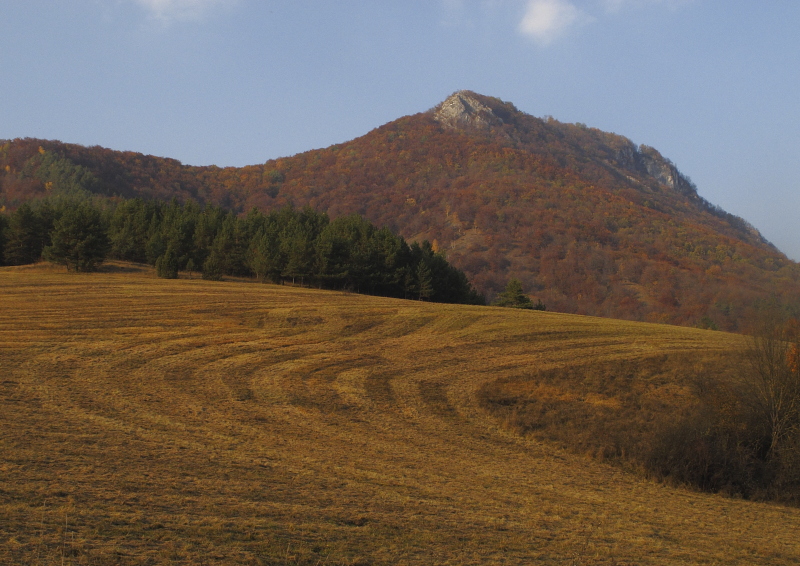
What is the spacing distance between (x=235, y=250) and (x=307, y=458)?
57.4m

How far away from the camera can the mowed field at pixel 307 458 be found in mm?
9438

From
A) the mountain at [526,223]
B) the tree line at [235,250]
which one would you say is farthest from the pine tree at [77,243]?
the mountain at [526,223]

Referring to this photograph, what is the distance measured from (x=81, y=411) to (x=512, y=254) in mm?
129102

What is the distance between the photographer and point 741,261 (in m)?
Answer: 124

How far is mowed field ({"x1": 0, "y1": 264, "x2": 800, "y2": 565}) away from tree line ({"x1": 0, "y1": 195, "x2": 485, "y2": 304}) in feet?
81.5

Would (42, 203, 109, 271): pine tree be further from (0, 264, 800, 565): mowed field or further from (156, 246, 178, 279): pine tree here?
(0, 264, 800, 565): mowed field

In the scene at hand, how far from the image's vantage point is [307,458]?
50.8ft

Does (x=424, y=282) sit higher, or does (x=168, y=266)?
Result: (x=424, y=282)

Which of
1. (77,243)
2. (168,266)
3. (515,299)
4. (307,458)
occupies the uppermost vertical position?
(515,299)

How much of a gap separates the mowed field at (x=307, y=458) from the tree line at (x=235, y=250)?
2484 centimetres

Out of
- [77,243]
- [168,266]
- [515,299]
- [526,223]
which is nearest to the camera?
[77,243]

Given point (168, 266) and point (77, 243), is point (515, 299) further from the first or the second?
point (77, 243)

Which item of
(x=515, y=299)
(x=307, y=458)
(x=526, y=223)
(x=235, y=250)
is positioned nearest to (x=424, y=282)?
(x=515, y=299)

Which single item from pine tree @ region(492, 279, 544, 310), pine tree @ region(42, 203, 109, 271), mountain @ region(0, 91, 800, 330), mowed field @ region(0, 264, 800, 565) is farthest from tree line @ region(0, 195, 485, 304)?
mountain @ region(0, 91, 800, 330)
